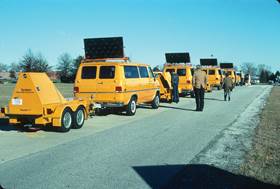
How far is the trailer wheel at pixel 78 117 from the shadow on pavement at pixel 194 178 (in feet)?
A: 16.9

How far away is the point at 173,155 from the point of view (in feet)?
26.9

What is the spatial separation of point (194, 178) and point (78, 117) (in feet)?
21.1

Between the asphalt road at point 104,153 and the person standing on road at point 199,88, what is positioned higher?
the person standing on road at point 199,88

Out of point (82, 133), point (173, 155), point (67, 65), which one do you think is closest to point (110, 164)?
point (173, 155)

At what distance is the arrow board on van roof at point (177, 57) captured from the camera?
28.6 metres

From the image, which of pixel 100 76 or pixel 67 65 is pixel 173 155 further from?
pixel 67 65

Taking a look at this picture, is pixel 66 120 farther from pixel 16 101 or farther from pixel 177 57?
pixel 177 57

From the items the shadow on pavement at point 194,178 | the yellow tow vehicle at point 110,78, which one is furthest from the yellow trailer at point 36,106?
the shadow on pavement at point 194,178

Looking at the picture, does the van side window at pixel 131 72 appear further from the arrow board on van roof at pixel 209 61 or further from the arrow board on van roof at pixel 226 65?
the arrow board on van roof at pixel 226 65

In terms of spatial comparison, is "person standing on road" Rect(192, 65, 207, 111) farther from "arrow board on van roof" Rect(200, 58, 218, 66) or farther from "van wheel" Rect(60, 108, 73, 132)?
"arrow board on van roof" Rect(200, 58, 218, 66)

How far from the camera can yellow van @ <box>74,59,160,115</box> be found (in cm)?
1505

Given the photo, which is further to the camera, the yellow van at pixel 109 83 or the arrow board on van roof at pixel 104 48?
the arrow board on van roof at pixel 104 48

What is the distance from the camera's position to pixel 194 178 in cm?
641

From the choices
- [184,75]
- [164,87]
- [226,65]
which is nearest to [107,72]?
[164,87]
